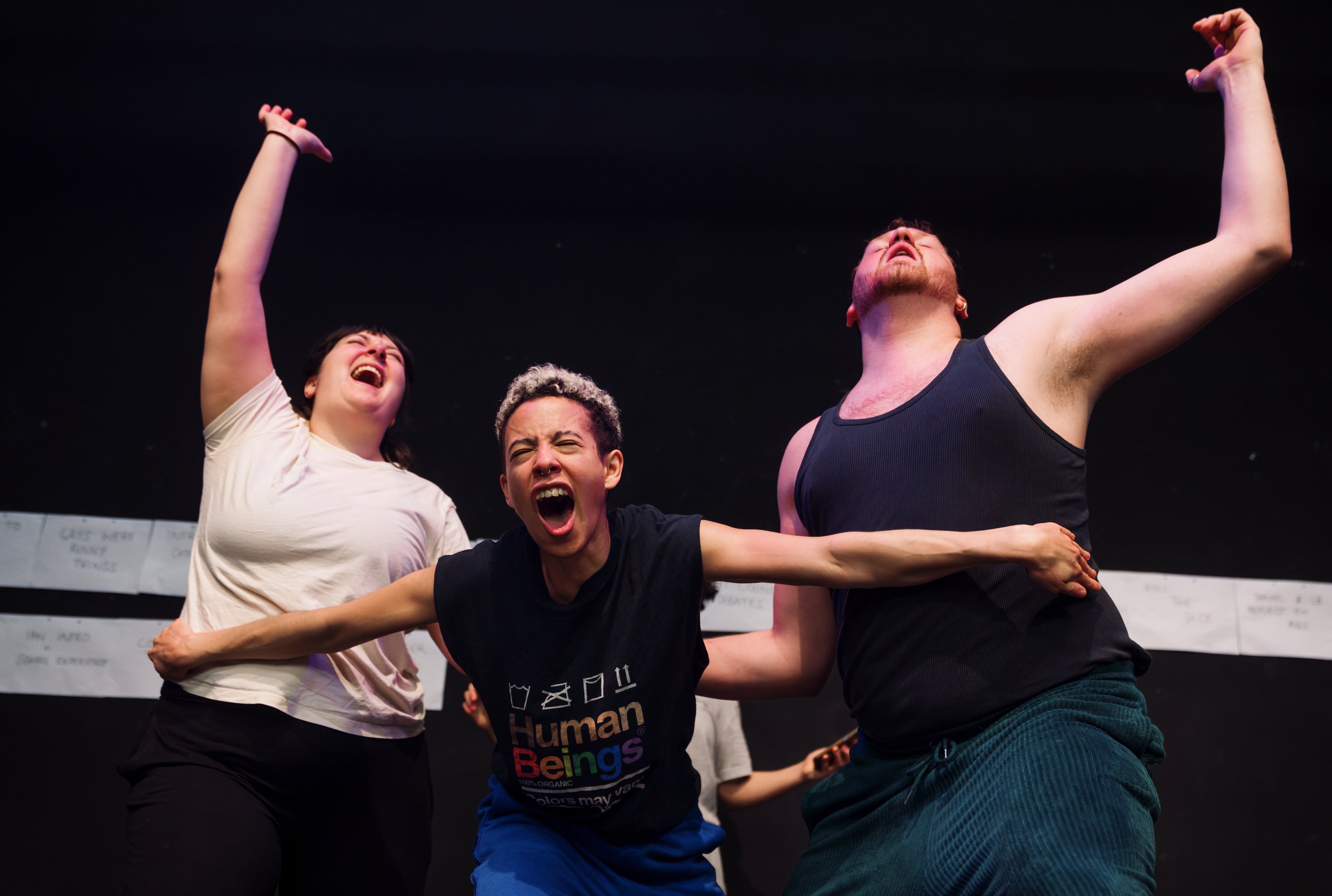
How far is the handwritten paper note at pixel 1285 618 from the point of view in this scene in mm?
2674

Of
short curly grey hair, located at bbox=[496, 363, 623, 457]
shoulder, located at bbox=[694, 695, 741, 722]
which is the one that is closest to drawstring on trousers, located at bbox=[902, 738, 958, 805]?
short curly grey hair, located at bbox=[496, 363, 623, 457]

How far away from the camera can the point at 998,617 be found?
1272mm

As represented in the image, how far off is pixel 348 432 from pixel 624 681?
3.06ft

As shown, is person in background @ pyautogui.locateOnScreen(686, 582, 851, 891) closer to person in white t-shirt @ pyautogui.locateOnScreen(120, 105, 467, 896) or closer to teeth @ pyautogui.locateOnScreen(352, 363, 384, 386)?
person in white t-shirt @ pyautogui.locateOnScreen(120, 105, 467, 896)

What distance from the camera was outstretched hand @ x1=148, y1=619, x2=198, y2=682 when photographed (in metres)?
1.48

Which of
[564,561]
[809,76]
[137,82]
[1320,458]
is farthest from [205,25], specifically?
[1320,458]

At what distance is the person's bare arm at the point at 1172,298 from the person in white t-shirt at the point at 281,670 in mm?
1225

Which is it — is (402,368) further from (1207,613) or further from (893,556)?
(1207,613)

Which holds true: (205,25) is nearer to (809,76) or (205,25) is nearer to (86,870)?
(809,76)

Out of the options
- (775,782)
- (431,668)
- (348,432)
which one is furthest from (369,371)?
(775,782)

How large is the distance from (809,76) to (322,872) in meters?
2.75

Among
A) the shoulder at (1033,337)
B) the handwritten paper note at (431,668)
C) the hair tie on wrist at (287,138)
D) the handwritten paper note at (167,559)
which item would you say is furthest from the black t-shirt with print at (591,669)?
the handwritten paper note at (167,559)

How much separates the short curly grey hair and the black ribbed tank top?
15.3 inches

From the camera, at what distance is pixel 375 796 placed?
160 cm
